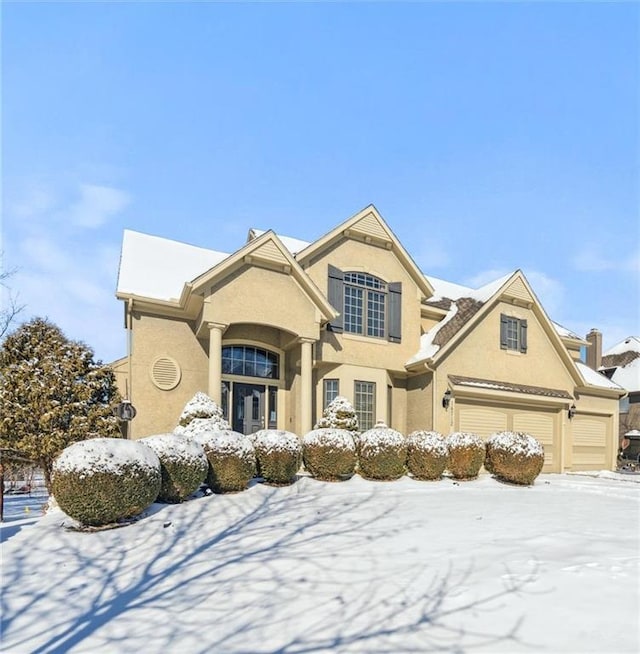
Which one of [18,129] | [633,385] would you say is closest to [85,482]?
[18,129]

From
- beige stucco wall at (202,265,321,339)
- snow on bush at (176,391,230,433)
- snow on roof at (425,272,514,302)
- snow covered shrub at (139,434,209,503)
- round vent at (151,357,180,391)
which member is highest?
snow on roof at (425,272,514,302)

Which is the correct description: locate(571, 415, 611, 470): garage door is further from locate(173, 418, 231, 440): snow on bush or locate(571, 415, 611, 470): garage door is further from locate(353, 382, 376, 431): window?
locate(173, 418, 231, 440): snow on bush

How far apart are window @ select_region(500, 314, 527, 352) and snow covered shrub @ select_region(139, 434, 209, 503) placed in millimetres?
13028

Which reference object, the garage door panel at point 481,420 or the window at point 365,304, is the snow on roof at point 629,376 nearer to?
the garage door panel at point 481,420

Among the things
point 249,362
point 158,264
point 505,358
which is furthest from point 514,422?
point 158,264

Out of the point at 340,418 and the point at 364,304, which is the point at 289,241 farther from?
the point at 340,418

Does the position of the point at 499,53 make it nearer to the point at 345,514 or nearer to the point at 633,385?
the point at 345,514

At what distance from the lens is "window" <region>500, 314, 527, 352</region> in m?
18.6

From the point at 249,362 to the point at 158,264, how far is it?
4.54 meters

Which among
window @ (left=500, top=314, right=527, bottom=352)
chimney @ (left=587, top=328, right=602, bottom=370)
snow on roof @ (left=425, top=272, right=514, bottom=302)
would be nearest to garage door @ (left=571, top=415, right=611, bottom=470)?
window @ (left=500, top=314, right=527, bottom=352)

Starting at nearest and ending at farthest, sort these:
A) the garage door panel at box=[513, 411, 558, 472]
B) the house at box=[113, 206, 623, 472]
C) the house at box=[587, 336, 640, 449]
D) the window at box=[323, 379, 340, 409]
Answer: the house at box=[113, 206, 623, 472] → the window at box=[323, 379, 340, 409] → the garage door panel at box=[513, 411, 558, 472] → the house at box=[587, 336, 640, 449]

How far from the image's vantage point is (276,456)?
36.8 feet

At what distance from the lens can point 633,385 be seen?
32.5 meters

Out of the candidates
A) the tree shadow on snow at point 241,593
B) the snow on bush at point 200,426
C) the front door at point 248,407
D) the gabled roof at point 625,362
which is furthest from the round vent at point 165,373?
the gabled roof at point 625,362
